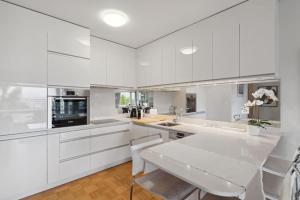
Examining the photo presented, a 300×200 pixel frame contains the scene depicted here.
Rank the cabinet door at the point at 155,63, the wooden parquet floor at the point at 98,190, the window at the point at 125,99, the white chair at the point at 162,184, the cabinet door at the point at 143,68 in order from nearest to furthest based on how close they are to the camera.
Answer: the white chair at the point at 162,184, the wooden parquet floor at the point at 98,190, the cabinet door at the point at 155,63, the cabinet door at the point at 143,68, the window at the point at 125,99

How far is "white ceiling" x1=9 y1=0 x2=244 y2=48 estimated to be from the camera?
72.0 inches

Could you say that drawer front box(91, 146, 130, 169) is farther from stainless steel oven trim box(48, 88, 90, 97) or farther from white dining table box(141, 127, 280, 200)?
white dining table box(141, 127, 280, 200)

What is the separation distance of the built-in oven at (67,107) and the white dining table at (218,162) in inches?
62.7

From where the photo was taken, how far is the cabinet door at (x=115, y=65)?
9.83ft

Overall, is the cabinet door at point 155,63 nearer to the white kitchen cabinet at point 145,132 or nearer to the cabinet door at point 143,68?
the cabinet door at point 143,68

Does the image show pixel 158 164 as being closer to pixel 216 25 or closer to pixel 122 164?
pixel 216 25

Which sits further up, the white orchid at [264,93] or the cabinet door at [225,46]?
the cabinet door at [225,46]

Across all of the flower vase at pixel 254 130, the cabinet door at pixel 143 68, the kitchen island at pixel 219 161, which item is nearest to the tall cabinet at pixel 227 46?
the cabinet door at pixel 143 68

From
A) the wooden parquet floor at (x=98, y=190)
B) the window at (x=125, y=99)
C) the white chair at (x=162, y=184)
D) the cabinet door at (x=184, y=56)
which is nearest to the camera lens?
the white chair at (x=162, y=184)

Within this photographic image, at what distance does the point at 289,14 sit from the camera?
1.72 metres

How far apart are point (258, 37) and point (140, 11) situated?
1.45m

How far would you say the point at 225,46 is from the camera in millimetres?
1928

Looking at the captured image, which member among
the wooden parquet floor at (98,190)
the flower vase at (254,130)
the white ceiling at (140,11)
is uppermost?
the white ceiling at (140,11)

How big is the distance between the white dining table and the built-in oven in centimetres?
159
